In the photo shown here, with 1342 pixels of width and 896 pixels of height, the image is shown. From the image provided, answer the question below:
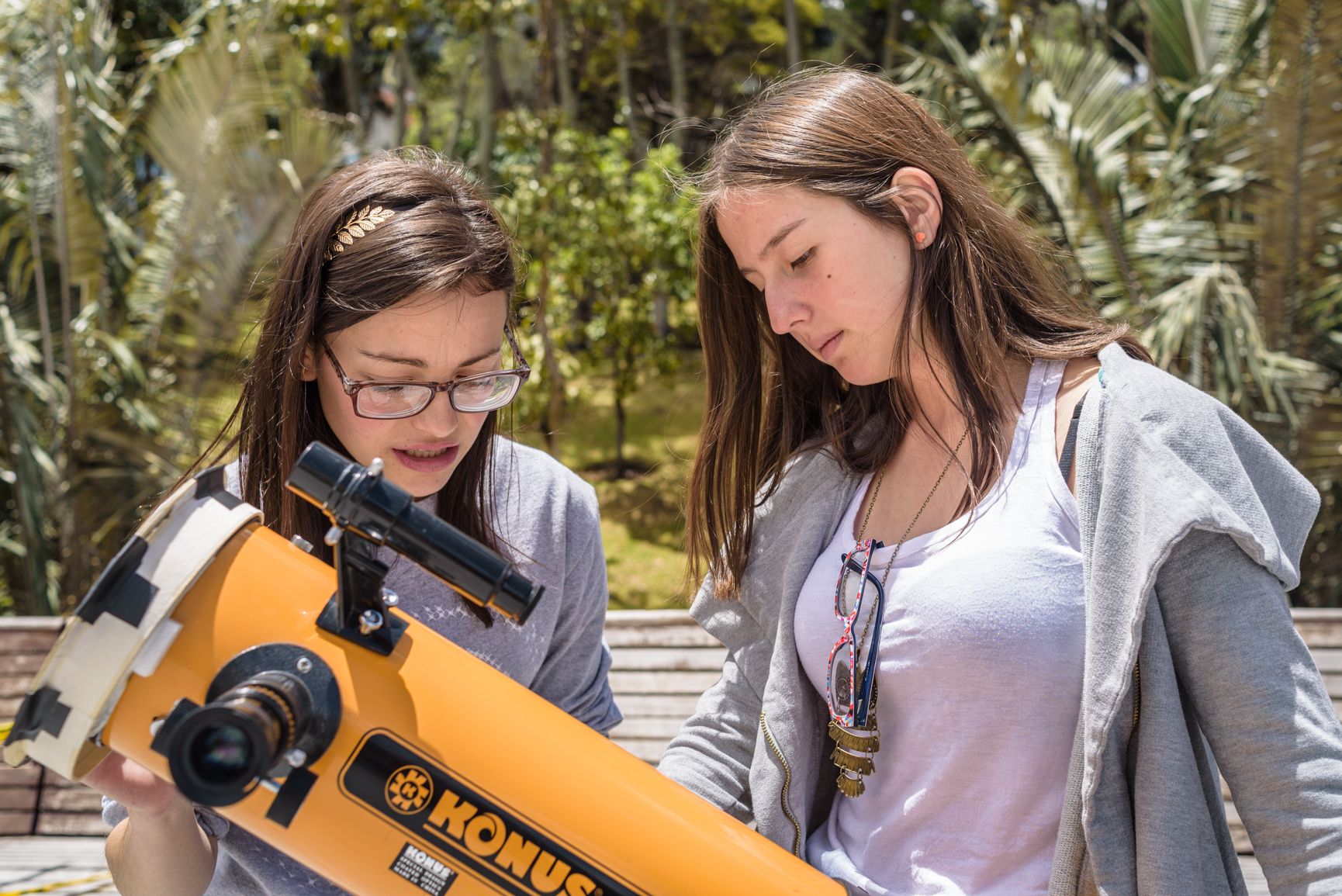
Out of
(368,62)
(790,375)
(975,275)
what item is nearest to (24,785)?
(790,375)

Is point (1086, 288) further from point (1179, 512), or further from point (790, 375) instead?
point (1179, 512)

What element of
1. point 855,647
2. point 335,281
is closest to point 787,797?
point 855,647

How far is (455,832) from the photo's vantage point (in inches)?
41.4

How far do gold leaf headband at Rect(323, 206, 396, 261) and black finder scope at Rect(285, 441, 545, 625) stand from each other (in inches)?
24.7

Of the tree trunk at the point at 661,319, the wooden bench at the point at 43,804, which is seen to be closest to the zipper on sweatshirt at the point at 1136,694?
the wooden bench at the point at 43,804

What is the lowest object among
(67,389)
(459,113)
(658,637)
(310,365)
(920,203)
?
(658,637)

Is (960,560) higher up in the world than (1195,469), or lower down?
lower down

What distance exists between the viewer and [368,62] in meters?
14.0

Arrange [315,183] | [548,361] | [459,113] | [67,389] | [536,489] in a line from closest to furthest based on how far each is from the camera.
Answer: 1. [536,489]
2. [67,389]
3. [315,183]
4. [548,361]
5. [459,113]

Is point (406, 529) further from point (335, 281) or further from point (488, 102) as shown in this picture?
point (488, 102)

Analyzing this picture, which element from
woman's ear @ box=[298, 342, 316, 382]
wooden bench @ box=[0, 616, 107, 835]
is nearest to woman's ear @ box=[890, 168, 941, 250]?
woman's ear @ box=[298, 342, 316, 382]

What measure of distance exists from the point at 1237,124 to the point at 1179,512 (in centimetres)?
422

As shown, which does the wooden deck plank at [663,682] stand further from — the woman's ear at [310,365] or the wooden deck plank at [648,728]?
the woman's ear at [310,365]

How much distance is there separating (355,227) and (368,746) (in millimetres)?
842
